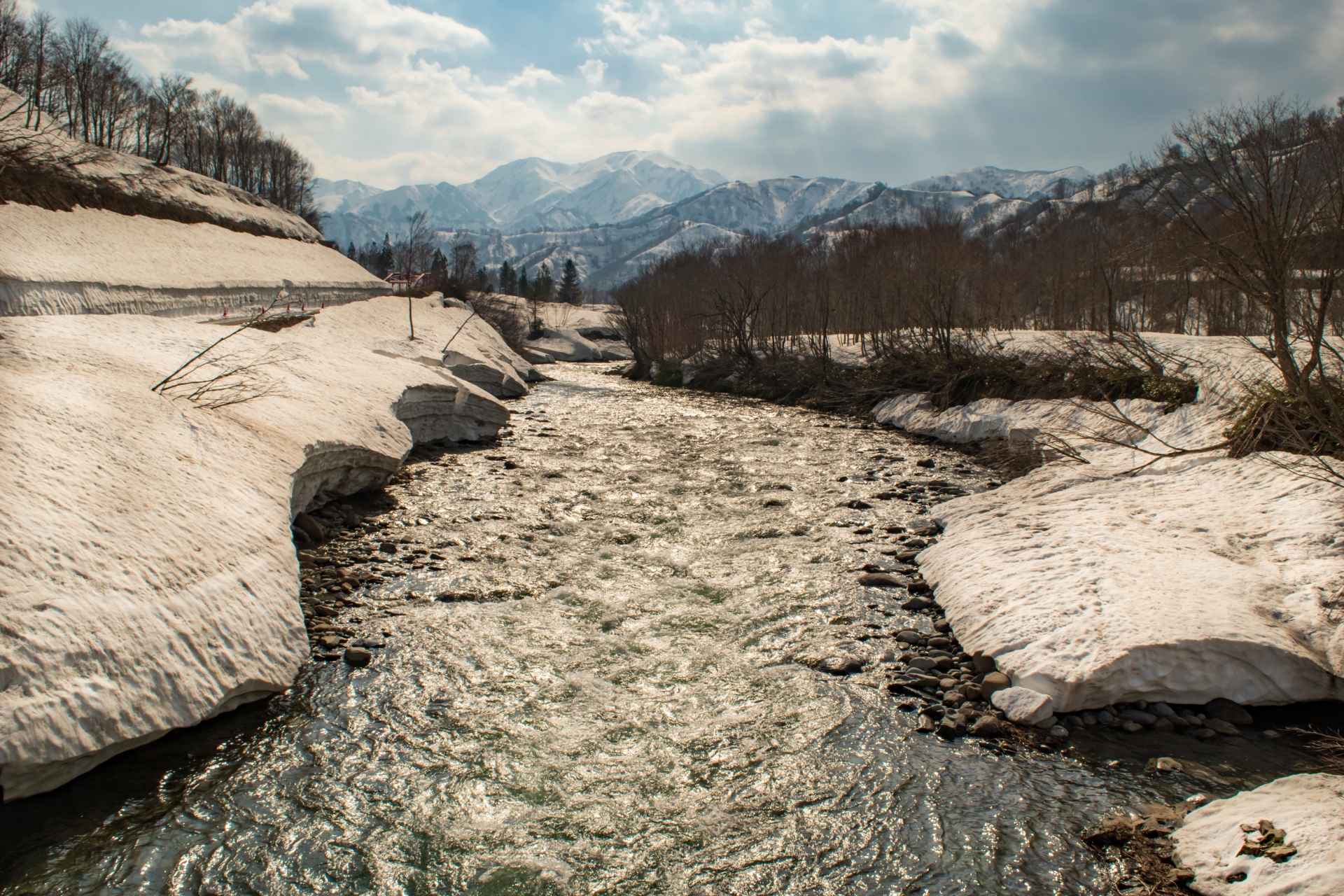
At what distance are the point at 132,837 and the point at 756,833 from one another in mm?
4229

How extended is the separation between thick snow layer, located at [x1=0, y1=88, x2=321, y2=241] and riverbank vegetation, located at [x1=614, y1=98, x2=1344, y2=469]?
1073 inches

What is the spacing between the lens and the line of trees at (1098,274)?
1162 cm

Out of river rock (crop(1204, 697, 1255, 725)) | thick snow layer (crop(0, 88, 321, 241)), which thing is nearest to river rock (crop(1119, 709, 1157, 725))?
river rock (crop(1204, 697, 1255, 725))

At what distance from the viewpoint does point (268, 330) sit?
20469mm

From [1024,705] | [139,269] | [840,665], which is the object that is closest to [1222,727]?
[1024,705]

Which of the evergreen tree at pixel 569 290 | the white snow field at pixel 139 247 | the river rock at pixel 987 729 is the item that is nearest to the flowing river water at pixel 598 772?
the river rock at pixel 987 729

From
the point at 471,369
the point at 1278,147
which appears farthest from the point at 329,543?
the point at 471,369

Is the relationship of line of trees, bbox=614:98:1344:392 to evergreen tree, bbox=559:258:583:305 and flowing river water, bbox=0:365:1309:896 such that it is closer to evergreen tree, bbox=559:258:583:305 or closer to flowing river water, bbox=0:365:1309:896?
flowing river water, bbox=0:365:1309:896

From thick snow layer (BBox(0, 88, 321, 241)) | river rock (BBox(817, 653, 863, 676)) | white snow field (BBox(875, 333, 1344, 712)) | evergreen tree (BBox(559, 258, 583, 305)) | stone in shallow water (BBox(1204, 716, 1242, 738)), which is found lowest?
river rock (BBox(817, 653, 863, 676))

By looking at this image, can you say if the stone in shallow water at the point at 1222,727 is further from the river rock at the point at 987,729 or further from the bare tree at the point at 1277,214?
the bare tree at the point at 1277,214

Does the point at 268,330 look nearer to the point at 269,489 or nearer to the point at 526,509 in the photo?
the point at 526,509

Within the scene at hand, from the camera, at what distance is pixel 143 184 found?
42.4 metres

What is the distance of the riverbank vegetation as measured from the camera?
11.5 meters

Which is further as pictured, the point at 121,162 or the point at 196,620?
the point at 121,162
